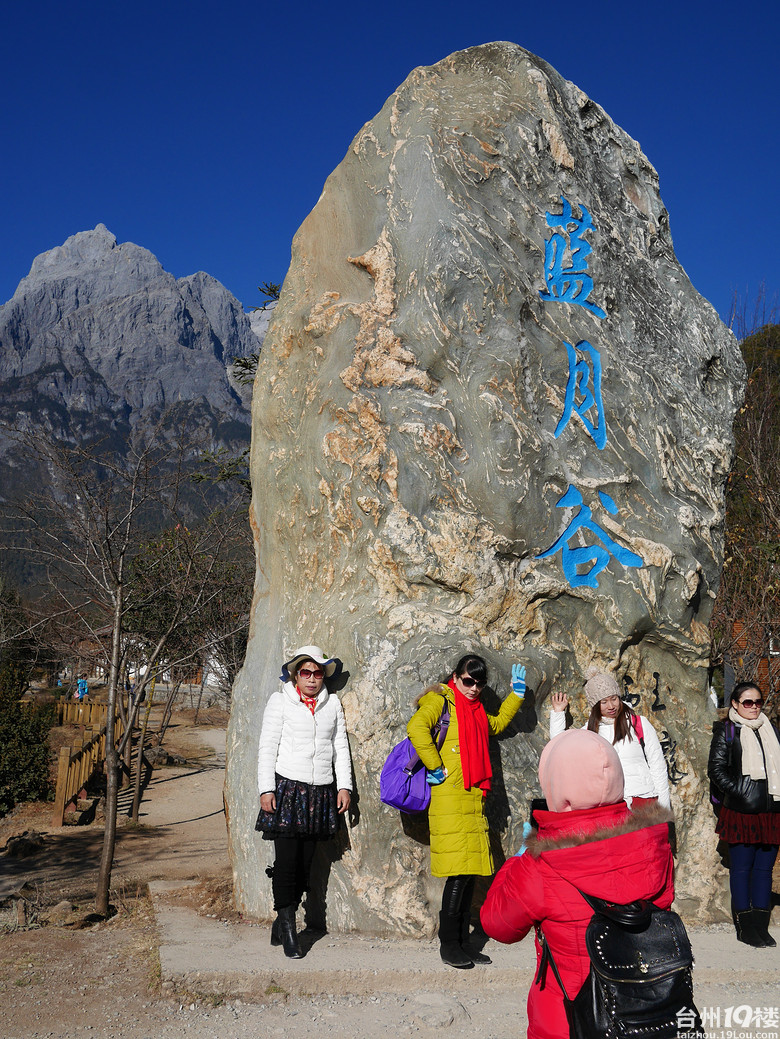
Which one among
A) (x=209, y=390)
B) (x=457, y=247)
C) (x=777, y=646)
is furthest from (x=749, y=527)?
(x=209, y=390)

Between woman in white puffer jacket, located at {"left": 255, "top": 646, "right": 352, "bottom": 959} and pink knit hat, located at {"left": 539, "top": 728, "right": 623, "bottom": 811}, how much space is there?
2463 millimetres

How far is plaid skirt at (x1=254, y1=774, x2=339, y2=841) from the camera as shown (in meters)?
4.24

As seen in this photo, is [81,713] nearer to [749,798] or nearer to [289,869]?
[289,869]

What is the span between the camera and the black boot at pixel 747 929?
4676 millimetres

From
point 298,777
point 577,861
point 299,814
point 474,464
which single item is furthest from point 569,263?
point 577,861

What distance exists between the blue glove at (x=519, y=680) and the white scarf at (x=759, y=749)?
118cm

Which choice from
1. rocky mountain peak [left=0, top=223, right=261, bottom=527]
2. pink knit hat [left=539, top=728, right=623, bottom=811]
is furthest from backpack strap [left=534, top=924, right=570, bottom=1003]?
rocky mountain peak [left=0, top=223, right=261, bottom=527]

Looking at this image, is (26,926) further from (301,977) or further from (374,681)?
(374,681)

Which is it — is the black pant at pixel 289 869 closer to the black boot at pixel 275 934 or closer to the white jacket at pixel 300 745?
the black boot at pixel 275 934

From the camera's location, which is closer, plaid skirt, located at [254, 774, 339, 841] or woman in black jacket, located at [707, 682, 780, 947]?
plaid skirt, located at [254, 774, 339, 841]

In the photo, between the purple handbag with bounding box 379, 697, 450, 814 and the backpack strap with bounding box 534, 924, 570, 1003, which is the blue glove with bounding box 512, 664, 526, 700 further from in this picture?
the backpack strap with bounding box 534, 924, 570, 1003

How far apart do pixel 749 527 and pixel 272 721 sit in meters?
8.89

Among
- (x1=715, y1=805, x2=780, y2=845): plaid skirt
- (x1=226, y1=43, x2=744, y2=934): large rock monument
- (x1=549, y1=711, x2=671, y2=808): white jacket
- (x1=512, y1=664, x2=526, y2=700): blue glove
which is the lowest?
(x1=715, y1=805, x2=780, y2=845): plaid skirt

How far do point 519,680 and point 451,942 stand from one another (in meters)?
1.38
